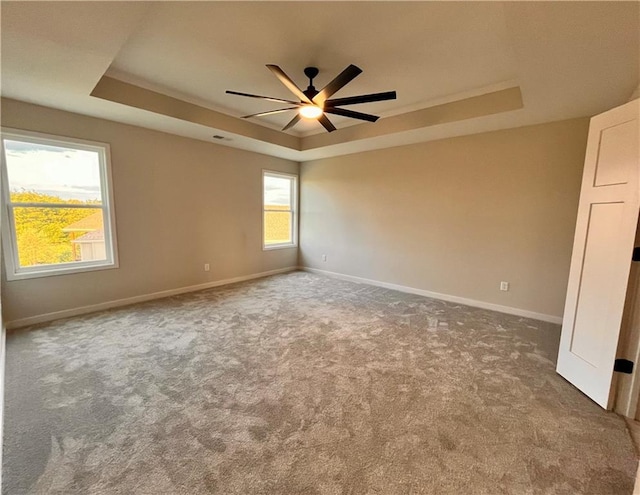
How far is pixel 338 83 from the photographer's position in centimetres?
231

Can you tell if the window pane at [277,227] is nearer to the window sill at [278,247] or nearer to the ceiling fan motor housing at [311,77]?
the window sill at [278,247]

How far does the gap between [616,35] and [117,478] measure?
144 inches

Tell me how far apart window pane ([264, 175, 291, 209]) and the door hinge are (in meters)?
5.17

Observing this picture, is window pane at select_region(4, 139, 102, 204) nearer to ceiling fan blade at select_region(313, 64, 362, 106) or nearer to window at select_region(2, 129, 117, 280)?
window at select_region(2, 129, 117, 280)

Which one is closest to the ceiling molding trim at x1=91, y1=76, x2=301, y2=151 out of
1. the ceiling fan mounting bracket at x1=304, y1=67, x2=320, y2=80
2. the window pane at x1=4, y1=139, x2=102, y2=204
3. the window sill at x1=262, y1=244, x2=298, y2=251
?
the window pane at x1=4, y1=139, x2=102, y2=204

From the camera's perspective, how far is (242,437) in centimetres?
165

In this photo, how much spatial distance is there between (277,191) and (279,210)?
1.31 feet

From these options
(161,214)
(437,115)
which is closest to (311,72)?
(437,115)

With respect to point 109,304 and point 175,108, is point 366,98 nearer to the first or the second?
point 175,108

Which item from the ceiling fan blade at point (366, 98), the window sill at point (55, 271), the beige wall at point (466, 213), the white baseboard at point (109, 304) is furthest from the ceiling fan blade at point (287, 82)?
the white baseboard at point (109, 304)

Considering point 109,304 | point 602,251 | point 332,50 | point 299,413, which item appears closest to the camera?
point 299,413

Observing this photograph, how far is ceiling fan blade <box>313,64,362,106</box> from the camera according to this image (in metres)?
2.13

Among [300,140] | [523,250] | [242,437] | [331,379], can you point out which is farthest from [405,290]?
[242,437]

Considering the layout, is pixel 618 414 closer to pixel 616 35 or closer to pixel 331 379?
pixel 331 379
